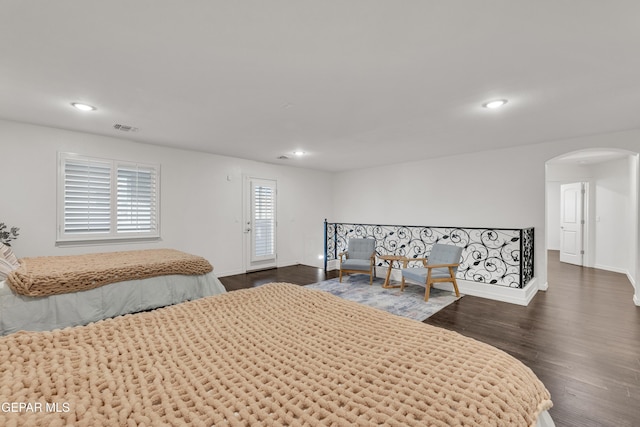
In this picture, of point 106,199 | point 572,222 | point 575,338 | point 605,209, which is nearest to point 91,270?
point 106,199

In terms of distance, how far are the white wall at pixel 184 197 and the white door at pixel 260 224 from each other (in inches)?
7.1

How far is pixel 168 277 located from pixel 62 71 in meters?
2.23

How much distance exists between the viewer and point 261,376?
100cm

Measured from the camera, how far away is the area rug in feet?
12.8

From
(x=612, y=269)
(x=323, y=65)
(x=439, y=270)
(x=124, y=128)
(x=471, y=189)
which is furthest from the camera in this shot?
A: (x=612, y=269)

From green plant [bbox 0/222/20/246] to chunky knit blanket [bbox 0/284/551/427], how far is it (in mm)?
3418

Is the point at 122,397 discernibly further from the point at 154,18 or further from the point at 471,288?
the point at 471,288

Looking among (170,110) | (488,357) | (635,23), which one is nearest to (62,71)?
(170,110)

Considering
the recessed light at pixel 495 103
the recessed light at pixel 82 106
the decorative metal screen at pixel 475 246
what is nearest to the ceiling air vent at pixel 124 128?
the recessed light at pixel 82 106

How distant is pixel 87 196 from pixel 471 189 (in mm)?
6374

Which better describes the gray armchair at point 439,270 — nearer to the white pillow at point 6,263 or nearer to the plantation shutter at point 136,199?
the plantation shutter at point 136,199

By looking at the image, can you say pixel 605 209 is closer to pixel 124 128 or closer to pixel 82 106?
pixel 124 128

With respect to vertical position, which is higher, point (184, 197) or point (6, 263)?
point (184, 197)

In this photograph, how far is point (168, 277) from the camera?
3469mm
